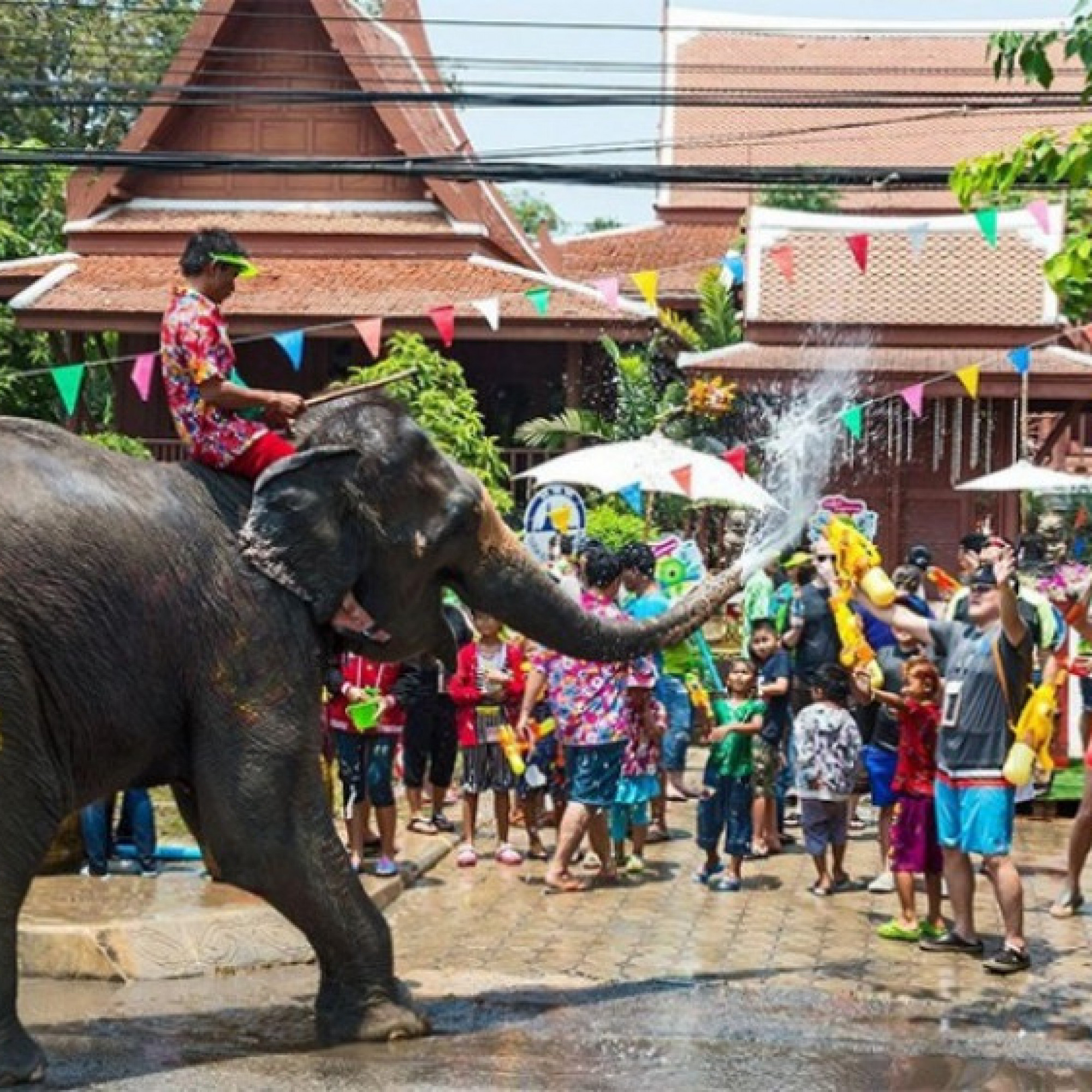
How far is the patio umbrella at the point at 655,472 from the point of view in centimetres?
1544

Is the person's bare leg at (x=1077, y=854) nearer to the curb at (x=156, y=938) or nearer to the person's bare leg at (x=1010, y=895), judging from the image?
the person's bare leg at (x=1010, y=895)

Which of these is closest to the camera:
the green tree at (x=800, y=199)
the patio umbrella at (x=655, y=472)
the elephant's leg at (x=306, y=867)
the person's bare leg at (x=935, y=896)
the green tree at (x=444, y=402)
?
the elephant's leg at (x=306, y=867)

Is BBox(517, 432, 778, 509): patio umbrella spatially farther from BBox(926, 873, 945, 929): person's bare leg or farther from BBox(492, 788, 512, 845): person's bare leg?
BBox(926, 873, 945, 929): person's bare leg

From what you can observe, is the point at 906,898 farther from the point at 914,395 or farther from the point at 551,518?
the point at 914,395

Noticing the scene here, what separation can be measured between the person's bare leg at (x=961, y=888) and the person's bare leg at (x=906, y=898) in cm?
24

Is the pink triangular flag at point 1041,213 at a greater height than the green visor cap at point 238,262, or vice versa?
the pink triangular flag at point 1041,213

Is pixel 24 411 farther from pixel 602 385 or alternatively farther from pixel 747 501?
pixel 747 501

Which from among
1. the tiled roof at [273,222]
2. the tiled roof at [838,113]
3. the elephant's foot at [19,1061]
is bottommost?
the elephant's foot at [19,1061]

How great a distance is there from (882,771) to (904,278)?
1264 centimetres

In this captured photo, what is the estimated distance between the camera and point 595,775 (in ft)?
36.6

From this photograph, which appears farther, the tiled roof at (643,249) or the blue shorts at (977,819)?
the tiled roof at (643,249)

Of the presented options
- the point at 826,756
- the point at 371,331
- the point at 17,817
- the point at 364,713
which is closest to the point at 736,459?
the point at 371,331

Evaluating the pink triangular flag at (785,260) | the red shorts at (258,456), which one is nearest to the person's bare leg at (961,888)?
the red shorts at (258,456)

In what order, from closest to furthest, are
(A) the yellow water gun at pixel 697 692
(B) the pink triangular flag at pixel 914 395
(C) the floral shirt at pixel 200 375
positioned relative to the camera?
A: (C) the floral shirt at pixel 200 375 → (A) the yellow water gun at pixel 697 692 → (B) the pink triangular flag at pixel 914 395
